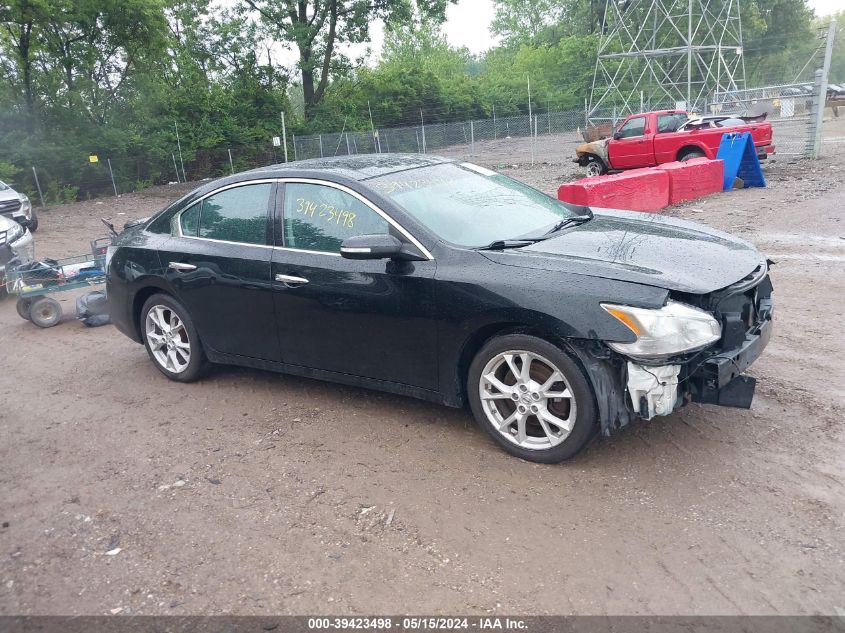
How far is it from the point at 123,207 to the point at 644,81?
111 feet

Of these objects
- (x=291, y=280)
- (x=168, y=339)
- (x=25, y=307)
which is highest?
(x=291, y=280)

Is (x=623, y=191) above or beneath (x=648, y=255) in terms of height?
beneath

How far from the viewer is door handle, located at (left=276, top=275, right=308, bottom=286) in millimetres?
4773

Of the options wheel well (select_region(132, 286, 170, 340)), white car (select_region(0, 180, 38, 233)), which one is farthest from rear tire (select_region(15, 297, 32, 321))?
white car (select_region(0, 180, 38, 233))

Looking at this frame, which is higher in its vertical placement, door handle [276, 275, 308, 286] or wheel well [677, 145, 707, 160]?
door handle [276, 275, 308, 286]

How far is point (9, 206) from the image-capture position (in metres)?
15.5

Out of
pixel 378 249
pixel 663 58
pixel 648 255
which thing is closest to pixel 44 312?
pixel 378 249

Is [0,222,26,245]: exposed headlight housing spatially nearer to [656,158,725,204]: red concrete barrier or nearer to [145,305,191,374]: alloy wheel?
[145,305,191,374]: alloy wheel

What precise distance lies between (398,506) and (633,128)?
1646 centimetres

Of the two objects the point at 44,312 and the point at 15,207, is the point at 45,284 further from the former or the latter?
the point at 15,207

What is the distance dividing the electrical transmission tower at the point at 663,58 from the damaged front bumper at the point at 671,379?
34915 mm

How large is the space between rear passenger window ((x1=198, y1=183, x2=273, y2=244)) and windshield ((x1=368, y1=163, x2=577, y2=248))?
3.00 ft

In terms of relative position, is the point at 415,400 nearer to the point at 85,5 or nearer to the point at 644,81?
the point at 85,5

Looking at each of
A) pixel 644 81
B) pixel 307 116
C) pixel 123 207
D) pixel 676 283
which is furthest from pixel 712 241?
pixel 644 81
